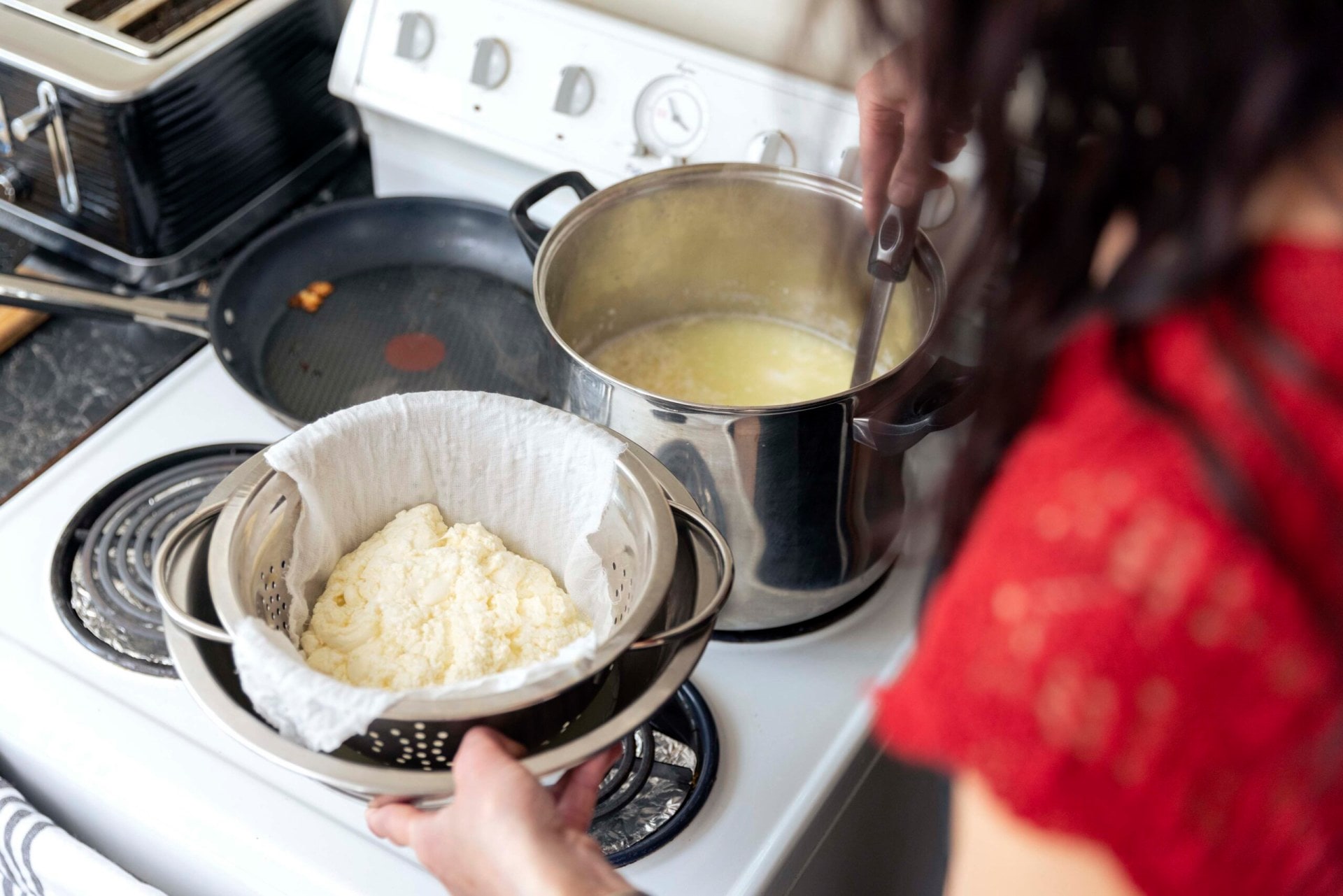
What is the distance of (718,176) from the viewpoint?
805 mm

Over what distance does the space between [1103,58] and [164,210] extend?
856 mm

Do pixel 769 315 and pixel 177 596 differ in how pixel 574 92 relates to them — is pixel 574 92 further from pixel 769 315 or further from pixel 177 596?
pixel 177 596

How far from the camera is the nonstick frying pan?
0.87 m

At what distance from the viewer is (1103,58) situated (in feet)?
0.95

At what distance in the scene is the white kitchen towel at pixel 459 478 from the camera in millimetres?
606

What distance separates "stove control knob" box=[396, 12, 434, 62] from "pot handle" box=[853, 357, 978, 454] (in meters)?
0.54

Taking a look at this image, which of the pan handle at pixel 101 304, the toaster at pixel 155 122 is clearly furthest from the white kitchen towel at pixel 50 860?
the toaster at pixel 155 122

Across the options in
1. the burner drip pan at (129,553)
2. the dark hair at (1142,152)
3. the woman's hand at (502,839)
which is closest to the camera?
the dark hair at (1142,152)

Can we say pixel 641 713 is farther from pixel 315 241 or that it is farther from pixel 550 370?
pixel 315 241

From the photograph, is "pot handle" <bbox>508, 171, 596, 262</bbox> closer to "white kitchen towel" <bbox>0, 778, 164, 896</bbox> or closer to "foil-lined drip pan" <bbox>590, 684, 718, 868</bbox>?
"foil-lined drip pan" <bbox>590, 684, 718, 868</bbox>

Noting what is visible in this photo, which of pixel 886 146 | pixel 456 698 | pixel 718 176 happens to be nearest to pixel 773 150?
pixel 718 176

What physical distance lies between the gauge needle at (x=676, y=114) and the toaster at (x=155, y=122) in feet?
1.23

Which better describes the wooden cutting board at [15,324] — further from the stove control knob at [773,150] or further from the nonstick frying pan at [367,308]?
the stove control knob at [773,150]

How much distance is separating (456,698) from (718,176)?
463 mm
